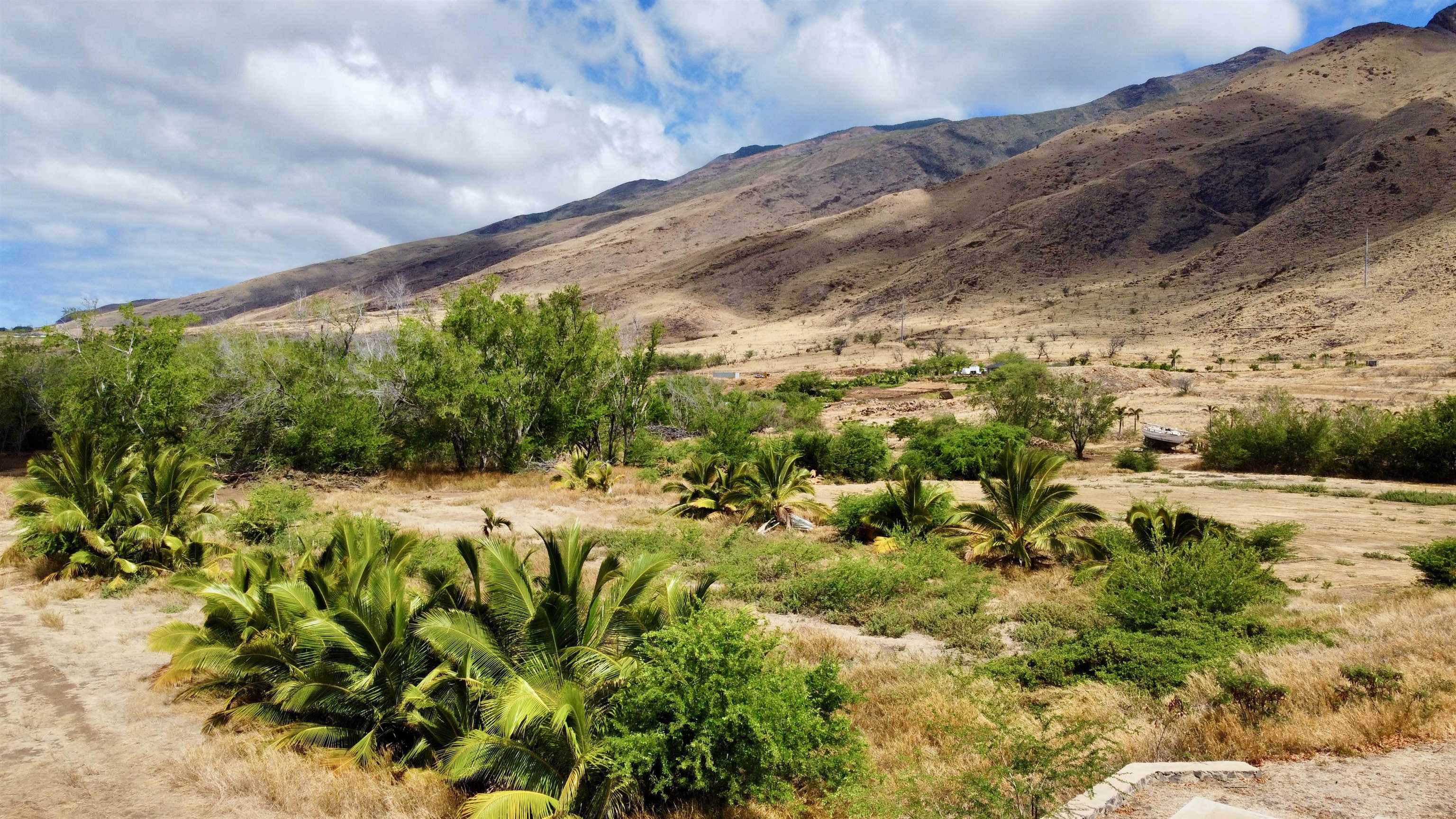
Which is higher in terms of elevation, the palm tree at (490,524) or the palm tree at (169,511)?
the palm tree at (169,511)

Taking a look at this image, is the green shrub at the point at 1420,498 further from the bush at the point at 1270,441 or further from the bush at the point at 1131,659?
the bush at the point at 1131,659

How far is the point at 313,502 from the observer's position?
62.0 ft

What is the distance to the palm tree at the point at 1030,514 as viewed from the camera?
12.9 meters

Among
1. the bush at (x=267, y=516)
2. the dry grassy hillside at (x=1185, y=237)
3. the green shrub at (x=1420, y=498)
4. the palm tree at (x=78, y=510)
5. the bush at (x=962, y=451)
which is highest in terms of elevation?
the dry grassy hillside at (x=1185, y=237)

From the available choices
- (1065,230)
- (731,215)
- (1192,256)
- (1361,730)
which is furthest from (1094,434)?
A: (731,215)

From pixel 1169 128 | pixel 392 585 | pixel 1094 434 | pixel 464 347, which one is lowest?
pixel 1094 434

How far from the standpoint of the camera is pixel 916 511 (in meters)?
14.9

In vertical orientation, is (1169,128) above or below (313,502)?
above

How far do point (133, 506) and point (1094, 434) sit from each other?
31.0 m

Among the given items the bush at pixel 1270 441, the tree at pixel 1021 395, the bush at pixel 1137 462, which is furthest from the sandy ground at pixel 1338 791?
the tree at pixel 1021 395

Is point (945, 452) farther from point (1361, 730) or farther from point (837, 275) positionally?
point (837, 275)

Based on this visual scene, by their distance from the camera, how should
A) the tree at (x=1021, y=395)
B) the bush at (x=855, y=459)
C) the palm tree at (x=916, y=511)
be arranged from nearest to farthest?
the palm tree at (x=916, y=511)
the bush at (x=855, y=459)
the tree at (x=1021, y=395)

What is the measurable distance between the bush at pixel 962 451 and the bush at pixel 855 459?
3.16ft

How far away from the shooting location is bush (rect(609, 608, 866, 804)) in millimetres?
5762
